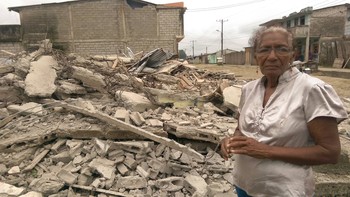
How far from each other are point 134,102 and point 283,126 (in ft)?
12.5

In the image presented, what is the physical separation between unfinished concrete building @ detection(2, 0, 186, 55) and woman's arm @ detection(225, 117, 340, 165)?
55.7 feet

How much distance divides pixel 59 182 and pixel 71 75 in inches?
131

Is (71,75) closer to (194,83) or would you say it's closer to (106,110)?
(106,110)

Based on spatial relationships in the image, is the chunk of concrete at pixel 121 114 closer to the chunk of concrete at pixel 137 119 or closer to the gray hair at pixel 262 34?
the chunk of concrete at pixel 137 119

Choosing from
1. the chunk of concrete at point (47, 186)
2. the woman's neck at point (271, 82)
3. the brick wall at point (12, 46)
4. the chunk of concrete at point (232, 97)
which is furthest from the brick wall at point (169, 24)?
the woman's neck at point (271, 82)

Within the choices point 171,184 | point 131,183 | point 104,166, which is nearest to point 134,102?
point 104,166

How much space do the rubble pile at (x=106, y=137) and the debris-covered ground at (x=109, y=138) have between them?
14mm

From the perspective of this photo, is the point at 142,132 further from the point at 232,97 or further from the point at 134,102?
the point at 232,97

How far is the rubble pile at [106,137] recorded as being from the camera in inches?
134

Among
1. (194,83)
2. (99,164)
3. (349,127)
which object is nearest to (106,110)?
(99,164)

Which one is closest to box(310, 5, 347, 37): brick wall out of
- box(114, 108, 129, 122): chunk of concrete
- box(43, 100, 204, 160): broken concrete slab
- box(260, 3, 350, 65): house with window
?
box(260, 3, 350, 65): house with window

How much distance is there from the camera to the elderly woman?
1212 mm

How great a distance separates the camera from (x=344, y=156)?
2.69 metres

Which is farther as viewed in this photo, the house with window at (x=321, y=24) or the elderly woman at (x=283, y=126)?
the house with window at (x=321, y=24)
